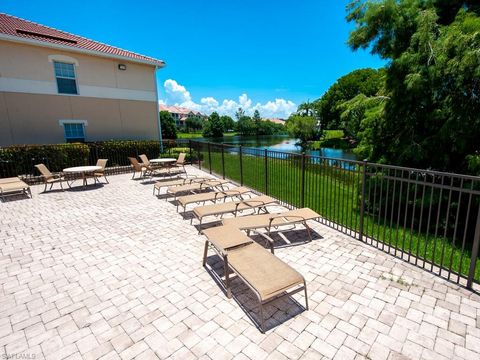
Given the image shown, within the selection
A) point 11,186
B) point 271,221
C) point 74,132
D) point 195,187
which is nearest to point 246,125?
point 74,132

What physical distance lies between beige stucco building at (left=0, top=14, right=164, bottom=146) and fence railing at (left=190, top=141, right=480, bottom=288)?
894 centimetres

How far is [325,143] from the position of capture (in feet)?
149

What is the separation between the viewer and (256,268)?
118 inches

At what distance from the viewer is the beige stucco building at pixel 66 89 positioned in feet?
39.4

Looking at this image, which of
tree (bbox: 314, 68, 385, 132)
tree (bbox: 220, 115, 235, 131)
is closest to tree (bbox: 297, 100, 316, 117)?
tree (bbox: 314, 68, 385, 132)

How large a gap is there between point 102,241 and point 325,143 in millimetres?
45153

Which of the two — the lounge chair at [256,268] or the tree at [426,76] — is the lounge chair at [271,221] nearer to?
the lounge chair at [256,268]

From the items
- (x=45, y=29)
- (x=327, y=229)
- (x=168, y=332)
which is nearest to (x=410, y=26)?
(x=327, y=229)

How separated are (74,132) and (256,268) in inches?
597

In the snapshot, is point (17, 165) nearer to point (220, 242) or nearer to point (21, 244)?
point (21, 244)

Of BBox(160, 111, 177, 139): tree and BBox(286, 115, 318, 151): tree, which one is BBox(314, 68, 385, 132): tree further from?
BBox(160, 111, 177, 139): tree

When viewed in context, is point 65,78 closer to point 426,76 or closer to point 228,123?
point 426,76

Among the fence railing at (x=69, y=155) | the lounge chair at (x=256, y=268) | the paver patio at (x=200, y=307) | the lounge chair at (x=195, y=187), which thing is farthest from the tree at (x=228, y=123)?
the lounge chair at (x=256, y=268)

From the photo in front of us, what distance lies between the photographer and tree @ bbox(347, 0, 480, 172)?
5.10 m
